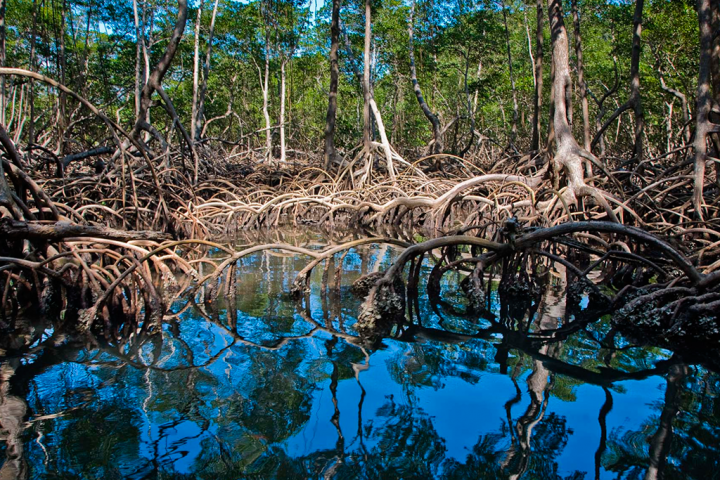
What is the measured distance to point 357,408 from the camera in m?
2.10

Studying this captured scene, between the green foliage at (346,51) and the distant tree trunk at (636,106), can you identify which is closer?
the distant tree trunk at (636,106)

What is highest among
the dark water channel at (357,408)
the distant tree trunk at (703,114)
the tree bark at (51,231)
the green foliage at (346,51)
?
the green foliage at (346,51)

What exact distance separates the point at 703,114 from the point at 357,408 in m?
3.61

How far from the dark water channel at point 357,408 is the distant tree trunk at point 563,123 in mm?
2018

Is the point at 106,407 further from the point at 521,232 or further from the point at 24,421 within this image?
the point at 521,232

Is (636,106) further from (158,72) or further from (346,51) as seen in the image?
(346,51)

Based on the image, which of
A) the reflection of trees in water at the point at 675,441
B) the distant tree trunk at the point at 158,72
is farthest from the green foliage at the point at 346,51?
the reflection of trees in water at the point at 675,441

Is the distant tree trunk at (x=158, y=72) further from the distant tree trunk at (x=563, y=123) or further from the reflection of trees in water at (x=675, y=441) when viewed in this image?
the reflection of trees in water at (x=675, y=441)

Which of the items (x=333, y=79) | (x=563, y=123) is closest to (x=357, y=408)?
(x=563, y=123)

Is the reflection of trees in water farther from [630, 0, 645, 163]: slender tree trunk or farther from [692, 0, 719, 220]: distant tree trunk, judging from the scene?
[630, 0, 645, 163]: slender tree trunk

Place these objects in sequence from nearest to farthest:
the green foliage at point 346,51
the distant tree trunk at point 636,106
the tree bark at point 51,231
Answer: the tree bark at point 51,231
the distant tree trunk at point 636,106
the green foliage at point 346,51

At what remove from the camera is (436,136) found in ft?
35.6

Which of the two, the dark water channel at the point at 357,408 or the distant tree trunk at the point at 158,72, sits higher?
the distant tree trunk at the point at 158,72

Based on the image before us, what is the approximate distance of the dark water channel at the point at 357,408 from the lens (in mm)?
1708
